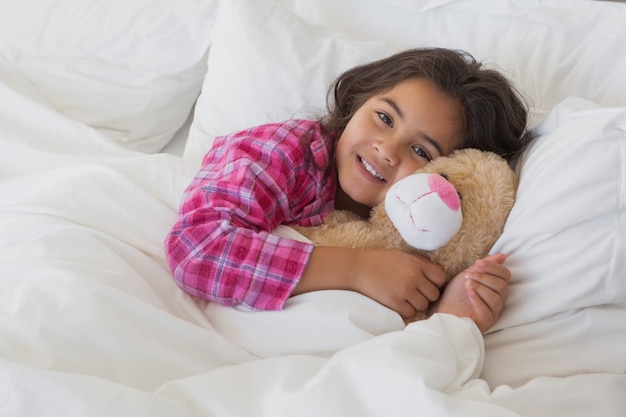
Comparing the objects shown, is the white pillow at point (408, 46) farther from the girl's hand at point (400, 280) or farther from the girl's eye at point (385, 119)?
the girl's hand at point (400, 280)

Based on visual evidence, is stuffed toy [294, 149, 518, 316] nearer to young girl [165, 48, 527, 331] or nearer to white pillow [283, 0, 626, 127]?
young girl [165, 48, 527, 331]

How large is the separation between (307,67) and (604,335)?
0.76m

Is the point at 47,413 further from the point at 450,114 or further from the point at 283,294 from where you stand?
the point at 450,114

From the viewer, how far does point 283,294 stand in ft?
3.36

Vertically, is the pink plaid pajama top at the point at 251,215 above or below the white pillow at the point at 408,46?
below

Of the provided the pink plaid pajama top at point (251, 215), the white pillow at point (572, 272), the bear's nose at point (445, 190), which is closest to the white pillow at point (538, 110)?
the white pillow at point (572, 272)

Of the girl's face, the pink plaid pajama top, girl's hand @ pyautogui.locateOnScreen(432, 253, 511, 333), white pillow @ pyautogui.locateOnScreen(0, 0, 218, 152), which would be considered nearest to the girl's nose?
the girl's face

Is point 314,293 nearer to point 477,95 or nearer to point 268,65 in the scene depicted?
point 477,95

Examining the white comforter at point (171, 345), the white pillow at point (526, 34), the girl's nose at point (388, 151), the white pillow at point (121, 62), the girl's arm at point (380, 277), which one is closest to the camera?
the white comforter at point (171, 345)

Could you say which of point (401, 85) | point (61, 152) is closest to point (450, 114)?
point (401, 85)

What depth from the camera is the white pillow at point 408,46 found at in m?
1.34

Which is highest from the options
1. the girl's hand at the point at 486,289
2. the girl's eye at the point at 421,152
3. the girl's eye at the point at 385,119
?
the girl's eye at the point at 385,119

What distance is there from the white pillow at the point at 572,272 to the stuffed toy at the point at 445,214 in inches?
2.5

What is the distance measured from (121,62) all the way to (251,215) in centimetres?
73
